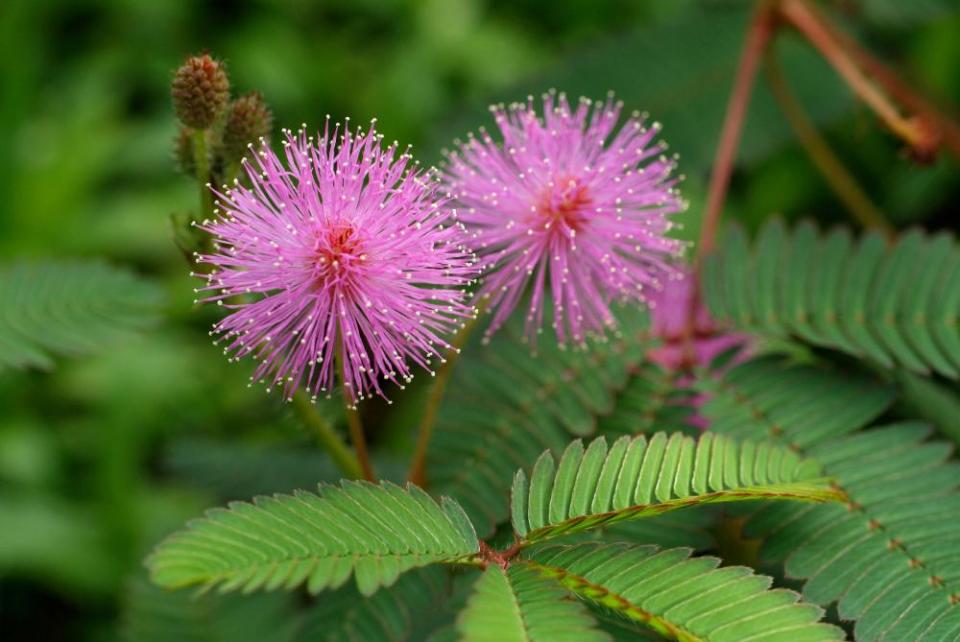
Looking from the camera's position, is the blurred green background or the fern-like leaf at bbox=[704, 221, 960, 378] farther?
the blurred green background

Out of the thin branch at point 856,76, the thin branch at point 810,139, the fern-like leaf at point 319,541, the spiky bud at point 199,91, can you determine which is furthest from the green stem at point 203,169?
the thin branch at point 810,139

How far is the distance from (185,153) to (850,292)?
1.11 m

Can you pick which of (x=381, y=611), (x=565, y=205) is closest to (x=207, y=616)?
(x=381, y=611)

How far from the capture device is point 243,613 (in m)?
1.89

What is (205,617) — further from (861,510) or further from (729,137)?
(729,137)

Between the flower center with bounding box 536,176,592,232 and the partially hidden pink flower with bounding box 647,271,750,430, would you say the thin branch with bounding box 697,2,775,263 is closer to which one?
the partially hidden pink flower with bounding box 647,271,750,430

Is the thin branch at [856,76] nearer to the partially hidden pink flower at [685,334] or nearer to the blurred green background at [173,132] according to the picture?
the blurred green background at [173,132]

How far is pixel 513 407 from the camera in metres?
1.66

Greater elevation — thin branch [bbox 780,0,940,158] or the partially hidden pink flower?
thin branch [bbox 780,0,940,158]

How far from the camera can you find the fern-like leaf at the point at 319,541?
103 cm

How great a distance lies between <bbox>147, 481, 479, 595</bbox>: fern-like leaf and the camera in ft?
3.36

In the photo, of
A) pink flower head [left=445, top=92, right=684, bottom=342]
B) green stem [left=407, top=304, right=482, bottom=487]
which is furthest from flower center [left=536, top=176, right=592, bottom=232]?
green stem [left=407, top=304, right=482, bottom=487]

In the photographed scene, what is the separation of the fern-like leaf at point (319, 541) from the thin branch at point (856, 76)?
123cm

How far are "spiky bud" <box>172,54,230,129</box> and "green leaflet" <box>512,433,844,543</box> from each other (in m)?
→ 0.60
